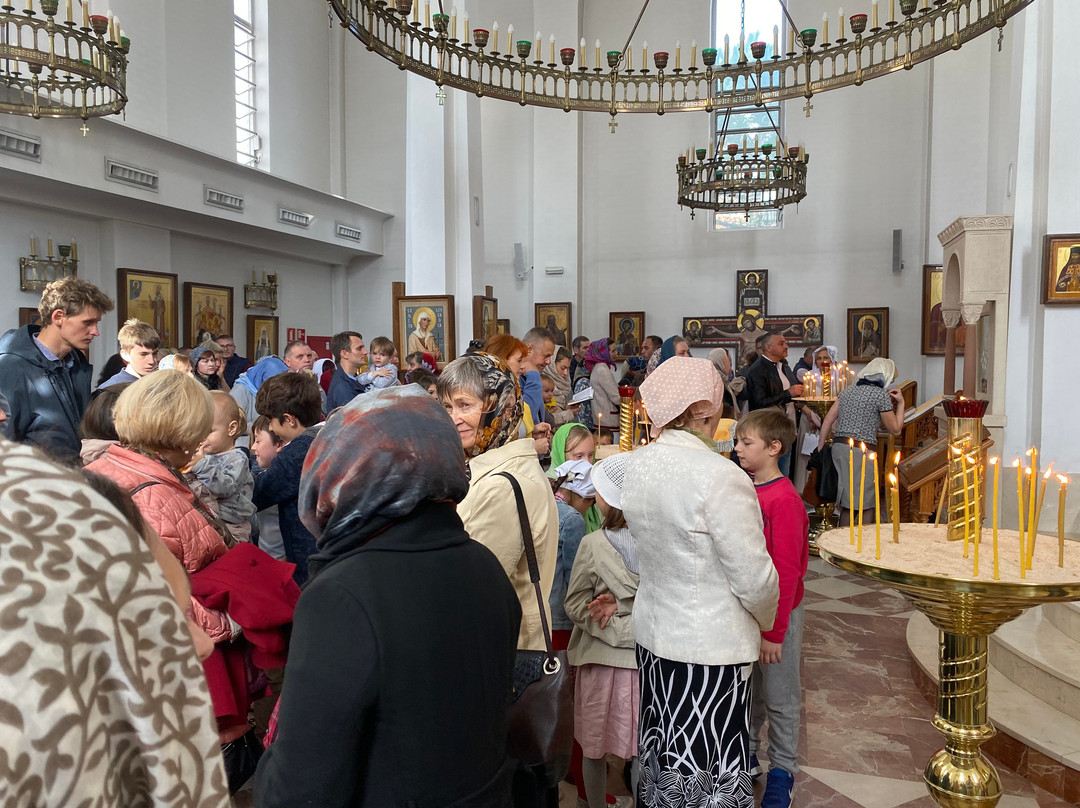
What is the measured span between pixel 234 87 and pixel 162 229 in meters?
3.19

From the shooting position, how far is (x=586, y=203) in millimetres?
16359

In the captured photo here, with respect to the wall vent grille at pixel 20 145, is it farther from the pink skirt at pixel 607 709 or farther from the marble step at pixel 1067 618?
the marble step at pixel 1067 618

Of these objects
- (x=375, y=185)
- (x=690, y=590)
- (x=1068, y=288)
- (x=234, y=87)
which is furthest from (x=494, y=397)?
(x=375, y=185)

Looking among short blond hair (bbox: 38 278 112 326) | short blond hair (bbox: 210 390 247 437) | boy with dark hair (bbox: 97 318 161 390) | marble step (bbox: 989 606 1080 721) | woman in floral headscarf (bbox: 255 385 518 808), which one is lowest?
marble step (bbox: 989 606 1080 721)

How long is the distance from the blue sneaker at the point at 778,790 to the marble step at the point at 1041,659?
1400mm

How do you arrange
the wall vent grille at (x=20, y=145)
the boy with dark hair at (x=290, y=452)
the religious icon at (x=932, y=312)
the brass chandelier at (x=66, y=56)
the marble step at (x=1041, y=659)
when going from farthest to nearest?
1. the religious icon at (x=932, y=312)
2. the wall vent grille at (x=20, y=145)
3. the brass chandelier at (x=66, y=56)
4. the marble step at (x=1041, y=659)
5. the boy with dark hair at (x=290, y=452)

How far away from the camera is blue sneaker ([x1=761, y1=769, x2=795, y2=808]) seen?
10.3 feet

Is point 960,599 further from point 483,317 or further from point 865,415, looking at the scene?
point 483,317

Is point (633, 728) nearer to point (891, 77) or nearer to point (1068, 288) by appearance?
point (1068, 288)

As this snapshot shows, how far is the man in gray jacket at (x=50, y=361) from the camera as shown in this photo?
3.66 m

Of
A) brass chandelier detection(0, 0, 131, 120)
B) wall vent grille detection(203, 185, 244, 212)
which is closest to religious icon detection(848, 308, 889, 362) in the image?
wall vent grille detection(203, 185, 244, 212)

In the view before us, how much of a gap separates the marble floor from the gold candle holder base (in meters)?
0.79

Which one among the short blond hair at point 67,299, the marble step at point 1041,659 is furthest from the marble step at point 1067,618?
the short blond hair at point 67,299

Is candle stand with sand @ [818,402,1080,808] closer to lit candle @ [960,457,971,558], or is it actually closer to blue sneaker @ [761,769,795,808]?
lit candle @ [960,457,971,558]
